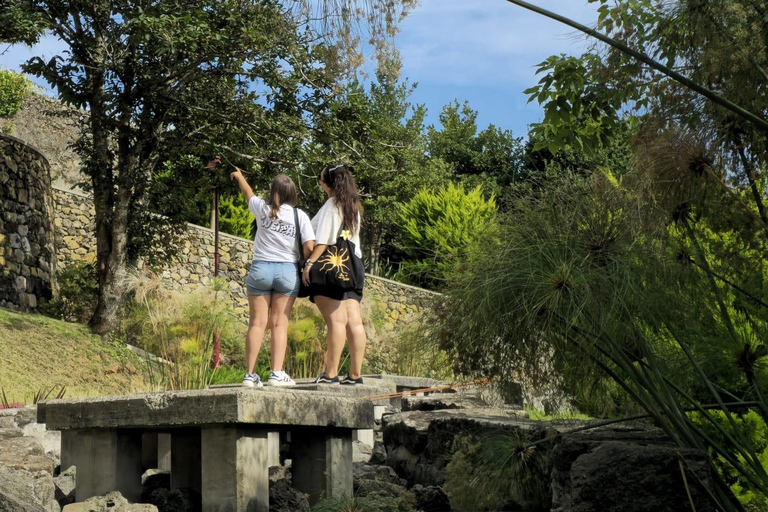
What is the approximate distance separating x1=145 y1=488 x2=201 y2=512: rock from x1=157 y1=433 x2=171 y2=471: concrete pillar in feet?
4.11

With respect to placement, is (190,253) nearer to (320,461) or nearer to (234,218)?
(234,218)

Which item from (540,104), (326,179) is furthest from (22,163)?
(540,104)

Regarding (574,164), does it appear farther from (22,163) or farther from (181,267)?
(22,163)

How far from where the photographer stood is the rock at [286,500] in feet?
14.9

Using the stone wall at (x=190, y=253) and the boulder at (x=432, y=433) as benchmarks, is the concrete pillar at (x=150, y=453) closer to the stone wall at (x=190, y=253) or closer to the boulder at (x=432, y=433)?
the boulder at (x=432, y=433)

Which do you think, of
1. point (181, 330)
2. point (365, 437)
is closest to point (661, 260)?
point (365, 437)

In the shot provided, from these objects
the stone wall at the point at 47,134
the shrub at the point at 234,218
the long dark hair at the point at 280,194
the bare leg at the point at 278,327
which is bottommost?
the bare leg at the point at 278,327

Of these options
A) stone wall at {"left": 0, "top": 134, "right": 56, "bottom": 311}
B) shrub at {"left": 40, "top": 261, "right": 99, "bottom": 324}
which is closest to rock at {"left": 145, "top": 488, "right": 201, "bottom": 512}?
stone wall at {"left": 0, "top": 134, "right": 56, "bottom": 311}

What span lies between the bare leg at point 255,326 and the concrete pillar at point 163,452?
0.73 m

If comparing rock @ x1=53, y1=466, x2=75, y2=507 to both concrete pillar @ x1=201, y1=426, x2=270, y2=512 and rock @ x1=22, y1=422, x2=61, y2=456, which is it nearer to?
concrete pillar @ x1=201, y1=426, x2=270, y2=512

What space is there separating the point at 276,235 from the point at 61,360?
820 centimetres

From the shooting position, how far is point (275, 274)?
20.3 ft

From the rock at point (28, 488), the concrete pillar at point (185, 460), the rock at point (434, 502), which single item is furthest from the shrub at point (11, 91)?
the rock at point (434, 502)

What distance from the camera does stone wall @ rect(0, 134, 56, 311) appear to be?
16188 millimetres
